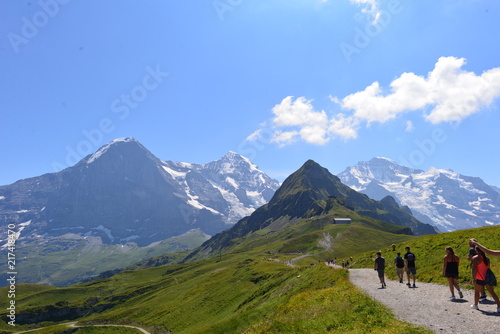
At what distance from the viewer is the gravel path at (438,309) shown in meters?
15.9

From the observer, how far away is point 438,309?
19.8 m

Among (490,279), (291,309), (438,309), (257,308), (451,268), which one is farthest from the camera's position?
(257,308)

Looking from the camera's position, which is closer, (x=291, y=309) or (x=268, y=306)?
(x=291, y=309)

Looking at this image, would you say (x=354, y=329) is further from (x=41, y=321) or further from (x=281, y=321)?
(x=41, y=321)

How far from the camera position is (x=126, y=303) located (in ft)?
619

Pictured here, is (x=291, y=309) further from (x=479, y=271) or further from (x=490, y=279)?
(x=490, y=279)

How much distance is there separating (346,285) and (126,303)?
195 metres

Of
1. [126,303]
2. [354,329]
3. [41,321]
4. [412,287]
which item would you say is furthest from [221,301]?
[41,321]

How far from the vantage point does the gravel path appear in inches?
627

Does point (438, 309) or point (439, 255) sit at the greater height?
point (439, 255)

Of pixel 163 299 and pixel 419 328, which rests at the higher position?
pixel 419 328

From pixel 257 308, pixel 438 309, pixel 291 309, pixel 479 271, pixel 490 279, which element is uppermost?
pixel 479 271

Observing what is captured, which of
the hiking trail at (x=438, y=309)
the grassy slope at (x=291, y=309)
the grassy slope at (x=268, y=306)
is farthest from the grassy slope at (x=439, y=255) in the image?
the grassy slope at (x=268, y=306)

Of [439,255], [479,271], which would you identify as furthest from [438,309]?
[439,255]
